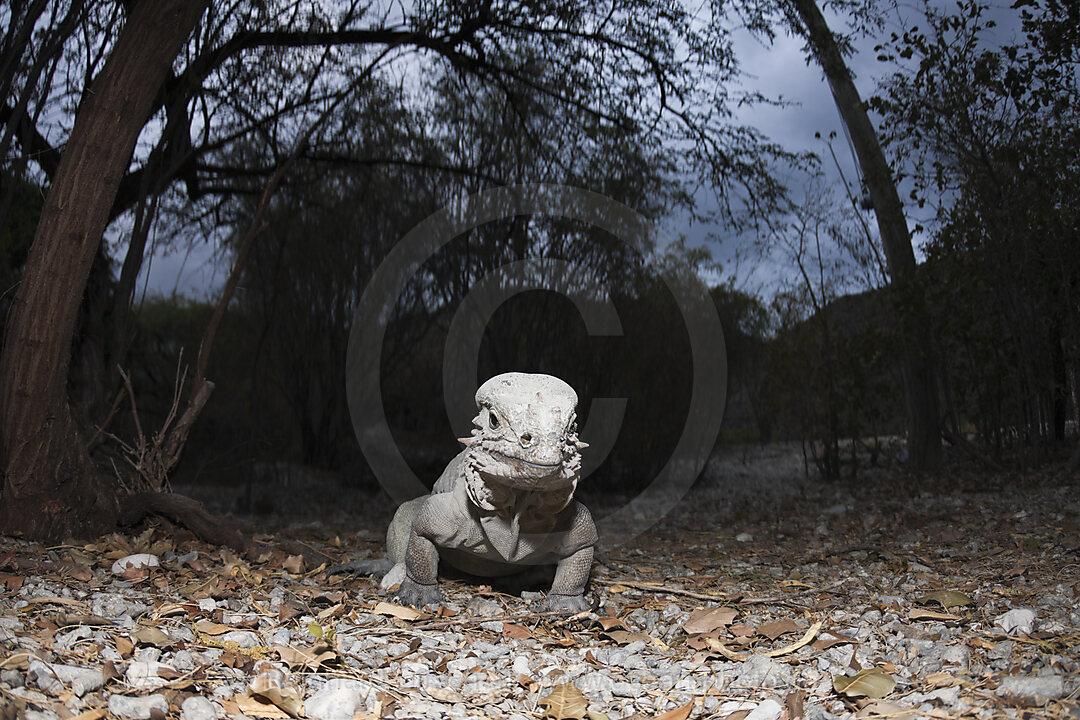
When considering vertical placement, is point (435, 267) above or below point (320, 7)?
below

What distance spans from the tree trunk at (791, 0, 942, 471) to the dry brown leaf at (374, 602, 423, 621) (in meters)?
6.56

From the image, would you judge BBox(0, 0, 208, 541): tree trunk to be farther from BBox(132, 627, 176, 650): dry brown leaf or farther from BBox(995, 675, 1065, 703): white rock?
BBox(995, 675, 1065, 703): white rock

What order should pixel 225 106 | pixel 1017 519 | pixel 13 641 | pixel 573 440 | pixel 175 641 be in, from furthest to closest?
pixel 225 106, pixel 1017 519, pixel 573 440, pixel 175 641, pixel 13 641

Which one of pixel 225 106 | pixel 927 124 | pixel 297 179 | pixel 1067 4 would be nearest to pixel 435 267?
pixel 297 179

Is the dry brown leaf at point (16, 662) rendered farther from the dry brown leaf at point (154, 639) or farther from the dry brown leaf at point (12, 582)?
the dry brown leaf at point (12, 582)

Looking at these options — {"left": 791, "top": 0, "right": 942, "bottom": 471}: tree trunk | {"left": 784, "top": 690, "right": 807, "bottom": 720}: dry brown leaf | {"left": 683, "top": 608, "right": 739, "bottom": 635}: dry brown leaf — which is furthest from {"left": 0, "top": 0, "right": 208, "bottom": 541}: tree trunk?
{"left": 791, "top": 0, "right": 942, "bottom": 471}: tree trunk

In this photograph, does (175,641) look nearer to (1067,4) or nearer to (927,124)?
(927,124)

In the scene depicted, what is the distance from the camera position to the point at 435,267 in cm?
771

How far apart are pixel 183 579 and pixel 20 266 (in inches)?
161

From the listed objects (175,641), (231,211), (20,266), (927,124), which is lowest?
(175,641)

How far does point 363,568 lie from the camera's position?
12.2 feet

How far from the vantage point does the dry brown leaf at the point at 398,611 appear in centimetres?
291

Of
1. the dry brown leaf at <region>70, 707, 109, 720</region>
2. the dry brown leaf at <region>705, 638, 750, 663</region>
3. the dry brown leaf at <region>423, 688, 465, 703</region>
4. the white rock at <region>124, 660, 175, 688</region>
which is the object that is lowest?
the dry brown leaf at <region>423, 688, 465, 703</region>

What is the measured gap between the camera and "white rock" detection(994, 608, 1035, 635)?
2590mm
